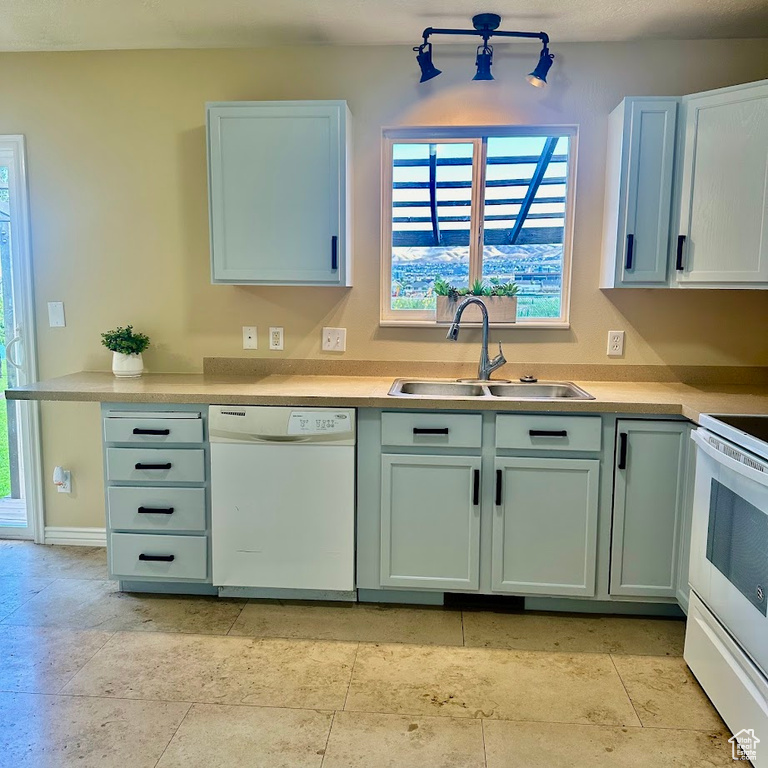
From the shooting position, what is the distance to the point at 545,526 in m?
2.44

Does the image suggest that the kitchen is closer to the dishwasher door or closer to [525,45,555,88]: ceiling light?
the dishwasher door

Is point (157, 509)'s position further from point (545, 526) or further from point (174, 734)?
point (545, 526)

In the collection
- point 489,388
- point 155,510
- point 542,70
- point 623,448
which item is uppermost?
point 542,70

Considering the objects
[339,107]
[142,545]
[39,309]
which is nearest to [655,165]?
[339,107]

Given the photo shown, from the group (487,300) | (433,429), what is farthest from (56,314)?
(487,300)

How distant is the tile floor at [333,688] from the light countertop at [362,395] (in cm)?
87

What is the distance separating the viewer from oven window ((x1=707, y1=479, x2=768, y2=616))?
168cm

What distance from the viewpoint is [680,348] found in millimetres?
2863

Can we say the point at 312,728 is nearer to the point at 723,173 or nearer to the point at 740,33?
the point at 723,173

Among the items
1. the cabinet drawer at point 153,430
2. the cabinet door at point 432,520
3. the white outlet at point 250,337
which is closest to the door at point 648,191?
the cabinet door at point 432,520

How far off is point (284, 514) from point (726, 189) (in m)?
2.16

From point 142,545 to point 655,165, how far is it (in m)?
2.63

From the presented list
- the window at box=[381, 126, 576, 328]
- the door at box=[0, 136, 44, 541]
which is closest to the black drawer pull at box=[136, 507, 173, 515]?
the door at box=[0, 136, 44, 541]

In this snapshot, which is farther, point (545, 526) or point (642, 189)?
point (642, 189)
